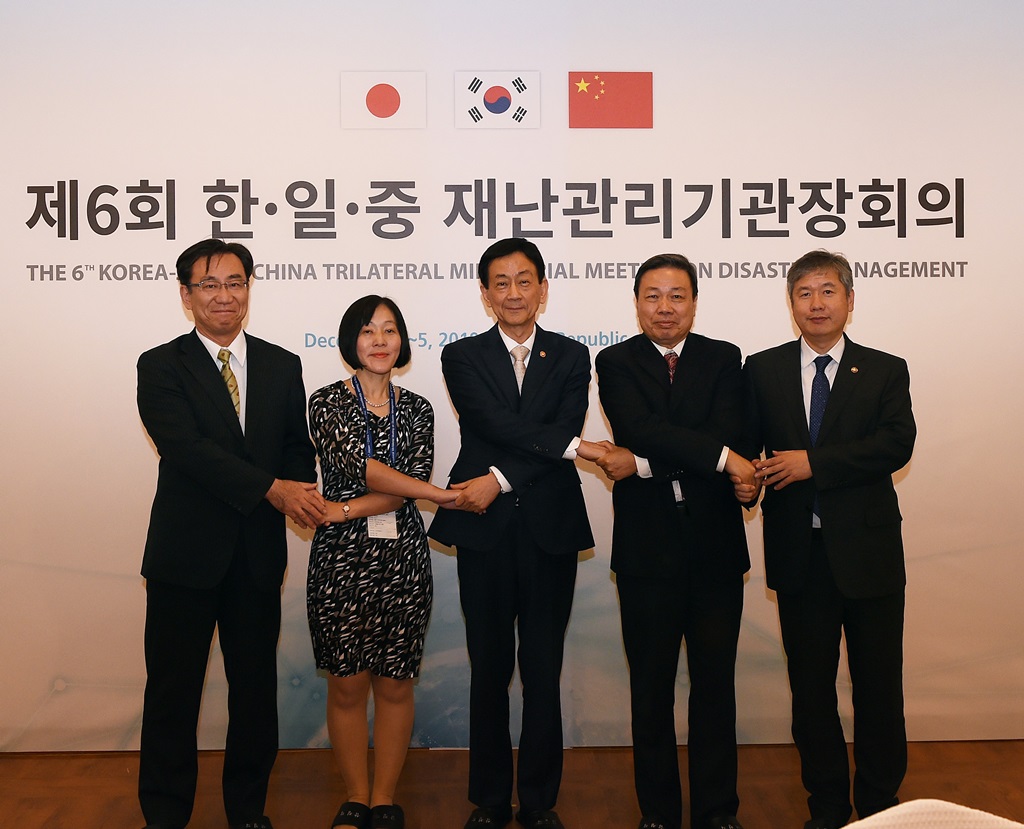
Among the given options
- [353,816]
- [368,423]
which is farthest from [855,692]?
[368,423]

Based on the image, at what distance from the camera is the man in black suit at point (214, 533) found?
117 inches

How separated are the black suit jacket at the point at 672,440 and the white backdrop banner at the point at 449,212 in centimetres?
98

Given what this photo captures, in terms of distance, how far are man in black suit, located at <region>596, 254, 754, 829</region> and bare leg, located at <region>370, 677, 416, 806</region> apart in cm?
79

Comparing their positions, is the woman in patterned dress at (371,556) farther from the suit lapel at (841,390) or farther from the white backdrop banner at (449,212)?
the suit lapel at (841,390)

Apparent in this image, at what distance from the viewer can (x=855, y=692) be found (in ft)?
10.1

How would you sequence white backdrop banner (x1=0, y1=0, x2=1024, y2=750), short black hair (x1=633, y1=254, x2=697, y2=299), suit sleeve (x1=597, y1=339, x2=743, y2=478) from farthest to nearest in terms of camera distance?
white backdrop banner (x1=0, y1=0, x2=1024, y2=750) < short black hair (x1=633, y1=254, x2=697, y2=299) < suit sleeve (x1=597, y1=339, x2=743, y2=478)

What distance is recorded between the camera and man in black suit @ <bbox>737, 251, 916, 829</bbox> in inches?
117

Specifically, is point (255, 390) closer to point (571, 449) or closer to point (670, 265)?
point (571, 449)

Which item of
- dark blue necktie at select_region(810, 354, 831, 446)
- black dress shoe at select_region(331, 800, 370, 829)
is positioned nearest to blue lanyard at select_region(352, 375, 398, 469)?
black dress shoe at select_region(331, 800, 370, 829)

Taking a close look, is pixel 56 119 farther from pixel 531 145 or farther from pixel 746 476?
pixel 746 476

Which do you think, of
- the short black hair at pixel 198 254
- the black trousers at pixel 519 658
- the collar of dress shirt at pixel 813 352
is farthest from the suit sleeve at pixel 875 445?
the short black hair at pixel 198 254

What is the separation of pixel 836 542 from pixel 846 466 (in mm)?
254

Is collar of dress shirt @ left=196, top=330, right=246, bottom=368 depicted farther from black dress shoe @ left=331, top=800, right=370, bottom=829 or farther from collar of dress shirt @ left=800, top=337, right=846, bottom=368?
collar of dress shirt @ left=800, top=337, right=846, bottom=368

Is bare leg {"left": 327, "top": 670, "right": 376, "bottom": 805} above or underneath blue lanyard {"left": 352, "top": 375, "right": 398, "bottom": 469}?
underneath
